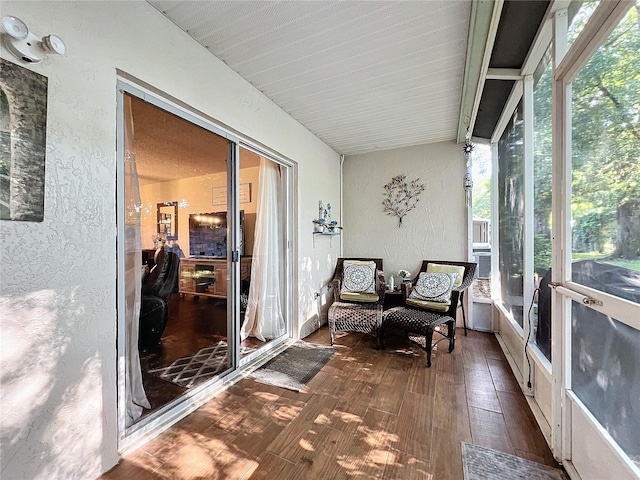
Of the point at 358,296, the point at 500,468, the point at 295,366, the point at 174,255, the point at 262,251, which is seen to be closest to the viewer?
the point at 500,468

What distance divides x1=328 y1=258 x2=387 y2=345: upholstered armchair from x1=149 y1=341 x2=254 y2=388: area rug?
122 cm

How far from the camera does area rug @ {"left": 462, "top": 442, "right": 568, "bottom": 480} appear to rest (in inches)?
51.4

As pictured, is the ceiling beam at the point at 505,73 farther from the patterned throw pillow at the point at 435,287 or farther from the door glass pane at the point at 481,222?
the patterned throw pillow at the point at 435,287

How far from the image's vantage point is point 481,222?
3.56 m

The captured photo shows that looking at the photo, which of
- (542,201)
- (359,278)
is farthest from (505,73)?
(359,278)

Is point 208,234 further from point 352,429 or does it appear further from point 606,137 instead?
point 606,137

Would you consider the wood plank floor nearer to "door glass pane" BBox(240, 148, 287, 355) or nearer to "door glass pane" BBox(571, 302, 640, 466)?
"door glass pane" BBox(571, 302, 640, 466)

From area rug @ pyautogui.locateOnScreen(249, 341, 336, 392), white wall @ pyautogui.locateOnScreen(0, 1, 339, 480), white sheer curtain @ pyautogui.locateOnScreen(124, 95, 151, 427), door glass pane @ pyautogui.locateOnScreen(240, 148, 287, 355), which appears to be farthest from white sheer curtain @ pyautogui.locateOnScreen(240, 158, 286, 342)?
white wall @ pyautogui.locateOnScreen(0, 1, 339, 480)

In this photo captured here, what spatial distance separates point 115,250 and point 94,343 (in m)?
0.47

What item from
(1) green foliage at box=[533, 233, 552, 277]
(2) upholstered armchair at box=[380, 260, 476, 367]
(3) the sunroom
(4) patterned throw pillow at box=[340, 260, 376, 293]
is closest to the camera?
(3) the sunroom

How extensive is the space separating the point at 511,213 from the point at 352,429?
2437 millimetres

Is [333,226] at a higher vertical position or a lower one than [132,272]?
higher

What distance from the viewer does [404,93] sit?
246 centimetres

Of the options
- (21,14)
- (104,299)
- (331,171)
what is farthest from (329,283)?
(21,14)
